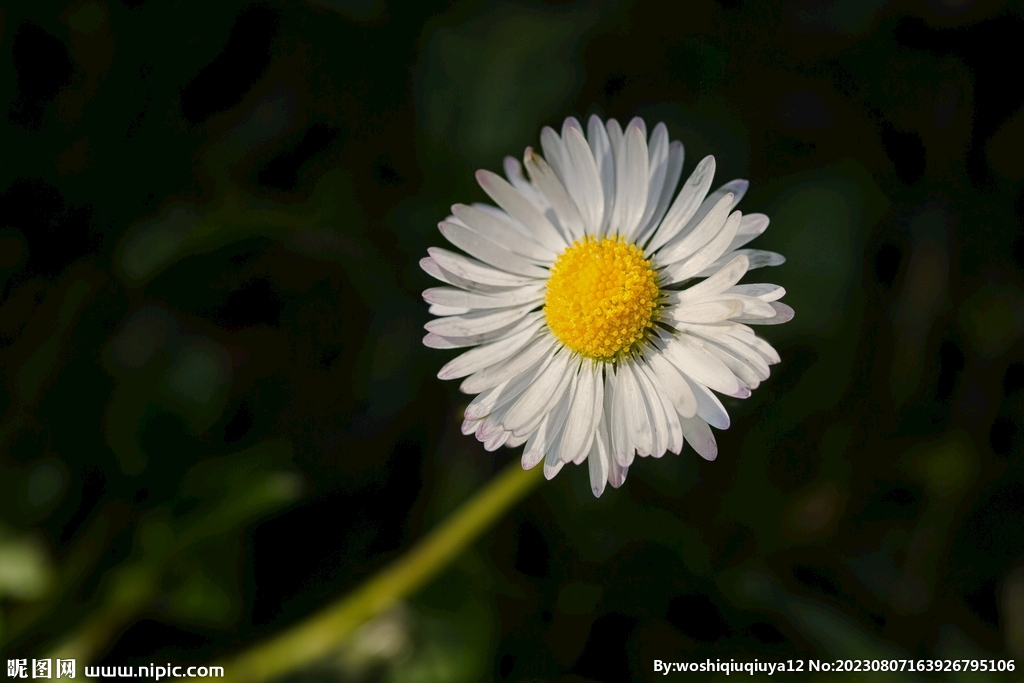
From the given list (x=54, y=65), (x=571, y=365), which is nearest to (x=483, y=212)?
(x=571, y=365)

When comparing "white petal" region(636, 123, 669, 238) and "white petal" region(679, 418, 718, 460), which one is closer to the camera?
"white petal" region(679, 418, 718, 460)

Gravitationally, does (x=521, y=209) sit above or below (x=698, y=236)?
above

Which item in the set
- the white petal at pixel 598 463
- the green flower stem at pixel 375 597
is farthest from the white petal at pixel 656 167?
the green flower stem at pixel 375 597

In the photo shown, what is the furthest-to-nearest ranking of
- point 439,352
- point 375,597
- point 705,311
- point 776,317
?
point 439,352 < point 375,597 < point 705,311 < point 776,317

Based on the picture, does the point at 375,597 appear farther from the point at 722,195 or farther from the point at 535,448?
the point at 722,195

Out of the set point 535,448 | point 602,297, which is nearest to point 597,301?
point 602,297

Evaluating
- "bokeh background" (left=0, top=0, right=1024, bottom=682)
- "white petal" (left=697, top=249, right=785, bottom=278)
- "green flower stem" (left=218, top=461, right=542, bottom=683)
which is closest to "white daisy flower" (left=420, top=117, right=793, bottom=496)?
"white petal" (left=697, top=249, right=785, bottom=278)

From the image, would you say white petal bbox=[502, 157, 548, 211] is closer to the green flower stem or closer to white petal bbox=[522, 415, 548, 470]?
white petal bbox=[522, 415, 548, 470]
